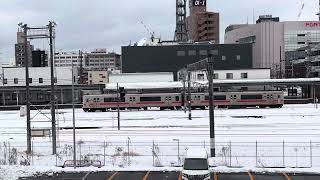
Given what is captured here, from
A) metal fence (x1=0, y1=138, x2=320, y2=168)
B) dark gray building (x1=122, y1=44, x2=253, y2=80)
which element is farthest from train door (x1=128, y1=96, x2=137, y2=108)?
metal fence (x1=0, y1=138, x2=320, y2=168)

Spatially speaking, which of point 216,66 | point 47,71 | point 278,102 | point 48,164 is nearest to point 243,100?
point 278,102

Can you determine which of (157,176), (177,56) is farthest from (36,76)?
(157,176)

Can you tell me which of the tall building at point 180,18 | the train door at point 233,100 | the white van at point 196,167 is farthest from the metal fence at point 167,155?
the tall building at point 180,18

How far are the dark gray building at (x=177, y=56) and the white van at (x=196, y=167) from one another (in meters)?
113

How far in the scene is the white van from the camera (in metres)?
24.5

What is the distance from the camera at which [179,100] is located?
100438 millimetres

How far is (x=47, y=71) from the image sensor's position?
137 m

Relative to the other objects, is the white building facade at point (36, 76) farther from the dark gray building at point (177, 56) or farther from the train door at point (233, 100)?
the train door at point (233, 100)

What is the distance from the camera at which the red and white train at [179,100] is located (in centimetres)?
9888

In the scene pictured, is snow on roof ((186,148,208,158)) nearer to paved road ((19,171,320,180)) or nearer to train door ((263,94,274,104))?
paved road ((19,171,320,180))

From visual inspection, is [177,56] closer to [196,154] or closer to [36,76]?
[36,76]

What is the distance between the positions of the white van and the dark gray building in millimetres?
113069

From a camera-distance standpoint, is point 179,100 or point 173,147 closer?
point 173,147

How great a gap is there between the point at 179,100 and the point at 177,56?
1633 inches
